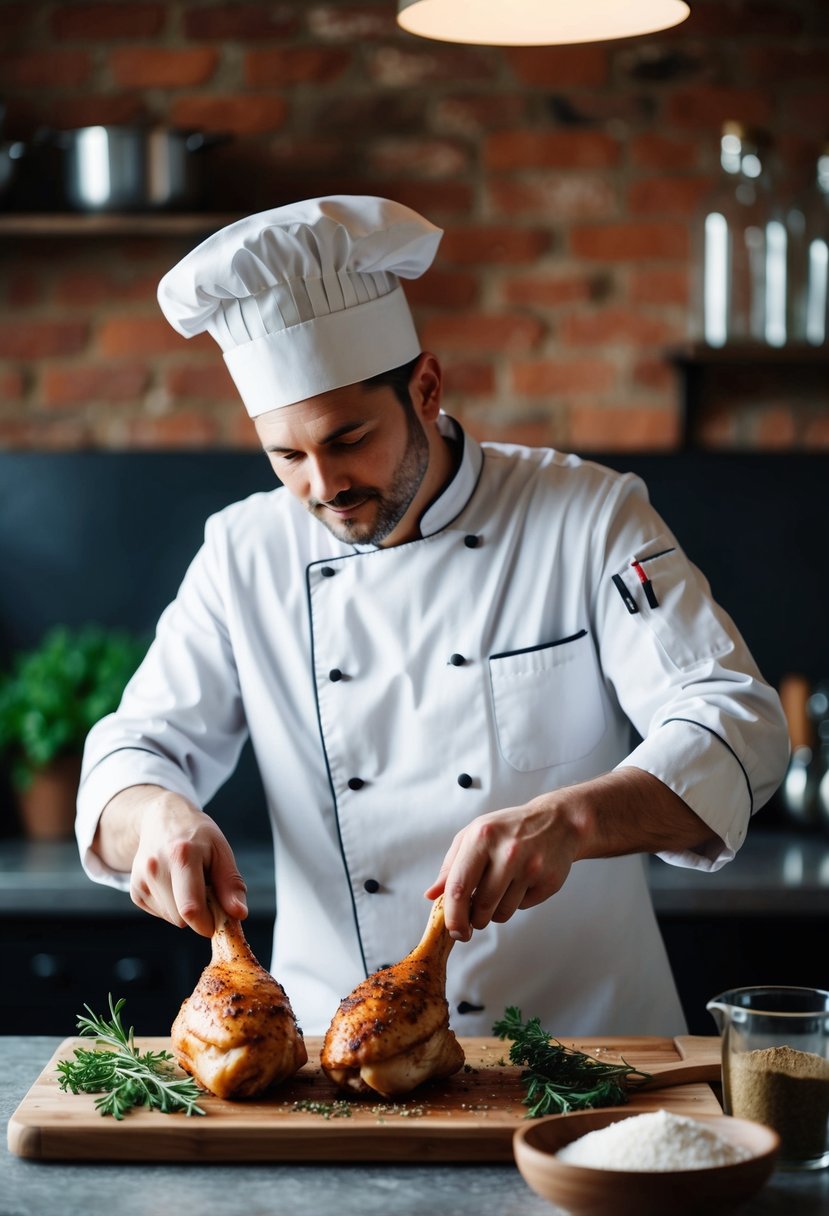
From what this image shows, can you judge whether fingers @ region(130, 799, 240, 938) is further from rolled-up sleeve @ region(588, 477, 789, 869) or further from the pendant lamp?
the pendant lamp

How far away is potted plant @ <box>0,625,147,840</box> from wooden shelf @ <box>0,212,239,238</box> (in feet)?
2.81

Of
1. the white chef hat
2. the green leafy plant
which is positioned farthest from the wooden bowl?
the green leafy plant

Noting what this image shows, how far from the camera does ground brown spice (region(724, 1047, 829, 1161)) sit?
1.29 metres

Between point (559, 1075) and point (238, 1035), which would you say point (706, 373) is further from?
point (238, 1035)

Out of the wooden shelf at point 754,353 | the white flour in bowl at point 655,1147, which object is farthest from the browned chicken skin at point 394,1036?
the wooden shelf at point 754,353

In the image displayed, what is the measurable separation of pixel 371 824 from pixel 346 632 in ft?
0.88

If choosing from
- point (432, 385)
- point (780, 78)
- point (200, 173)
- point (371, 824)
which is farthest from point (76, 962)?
point (780, 78)

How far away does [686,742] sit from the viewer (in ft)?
5.49

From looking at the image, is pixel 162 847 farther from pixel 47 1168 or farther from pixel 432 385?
pixel 432 385

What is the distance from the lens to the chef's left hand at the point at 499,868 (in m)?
1.49

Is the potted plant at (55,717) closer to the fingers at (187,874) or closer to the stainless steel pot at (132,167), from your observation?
the stainless steel pot at (132,167)

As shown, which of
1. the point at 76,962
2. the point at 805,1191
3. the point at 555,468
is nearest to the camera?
the point at 805,1191

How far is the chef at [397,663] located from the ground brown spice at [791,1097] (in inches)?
15.3

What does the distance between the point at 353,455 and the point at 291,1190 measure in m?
0.91
